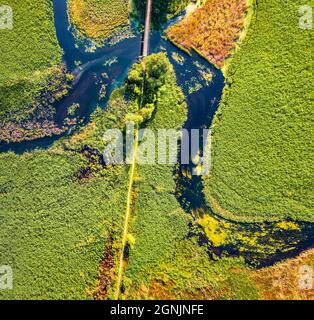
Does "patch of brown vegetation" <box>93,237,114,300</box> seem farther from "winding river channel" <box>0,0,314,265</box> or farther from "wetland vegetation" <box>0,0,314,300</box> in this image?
"winding river channel" <box>0,0,314,265</box>

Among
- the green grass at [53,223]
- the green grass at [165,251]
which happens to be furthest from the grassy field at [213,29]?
the green grass at [53,223]

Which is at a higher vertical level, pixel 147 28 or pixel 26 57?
pixel 147 28

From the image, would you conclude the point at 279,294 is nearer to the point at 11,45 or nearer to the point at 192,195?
the point at 192,195

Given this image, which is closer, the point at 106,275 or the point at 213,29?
the point at 213,29

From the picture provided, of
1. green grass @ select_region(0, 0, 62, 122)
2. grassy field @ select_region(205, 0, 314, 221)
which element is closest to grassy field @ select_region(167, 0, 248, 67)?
grassy field @ select_region(205, 0, 314, 221)

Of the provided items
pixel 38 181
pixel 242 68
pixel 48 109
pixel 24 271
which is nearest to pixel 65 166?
pixel 38 181

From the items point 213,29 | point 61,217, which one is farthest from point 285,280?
point 213,29

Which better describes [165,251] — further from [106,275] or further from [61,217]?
[61,217]

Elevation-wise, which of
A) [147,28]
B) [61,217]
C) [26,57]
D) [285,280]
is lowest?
[285,280]
